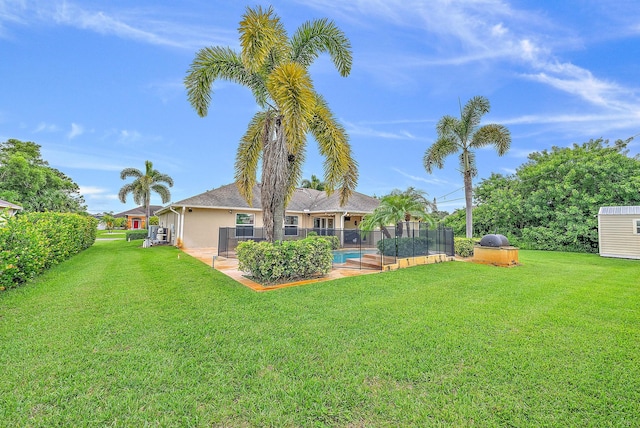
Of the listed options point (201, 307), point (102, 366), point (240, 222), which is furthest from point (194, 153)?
point (102, 366)

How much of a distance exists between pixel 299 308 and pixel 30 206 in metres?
29.7

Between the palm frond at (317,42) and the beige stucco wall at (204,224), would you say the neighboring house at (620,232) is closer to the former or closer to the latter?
the palm frond at (317,42)

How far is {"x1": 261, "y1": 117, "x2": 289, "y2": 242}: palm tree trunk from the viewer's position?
7996 millimetres

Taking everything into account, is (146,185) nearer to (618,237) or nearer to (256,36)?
(256,36)

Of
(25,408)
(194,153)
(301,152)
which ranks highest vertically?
(194,153)

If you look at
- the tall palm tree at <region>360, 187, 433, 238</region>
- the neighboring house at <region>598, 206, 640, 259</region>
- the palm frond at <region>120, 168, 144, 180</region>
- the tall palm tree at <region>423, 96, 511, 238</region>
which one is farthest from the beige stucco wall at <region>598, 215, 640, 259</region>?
the palm frond at <region>120, 168, 144, 180</region>

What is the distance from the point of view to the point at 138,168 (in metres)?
27.7

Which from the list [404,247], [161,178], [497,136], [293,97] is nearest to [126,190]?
[161,178]

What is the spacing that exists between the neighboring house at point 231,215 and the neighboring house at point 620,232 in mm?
13216

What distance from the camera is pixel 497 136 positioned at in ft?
50.8

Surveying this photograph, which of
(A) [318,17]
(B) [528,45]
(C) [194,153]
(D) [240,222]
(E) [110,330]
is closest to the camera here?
(E) [110,330]

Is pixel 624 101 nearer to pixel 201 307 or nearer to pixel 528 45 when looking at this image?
pixel 528 45

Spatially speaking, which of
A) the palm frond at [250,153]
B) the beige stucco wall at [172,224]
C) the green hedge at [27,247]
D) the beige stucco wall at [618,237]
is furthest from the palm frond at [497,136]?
the beige stucco wall at [172,224]

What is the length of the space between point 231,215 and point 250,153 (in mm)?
10201
